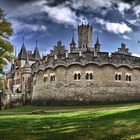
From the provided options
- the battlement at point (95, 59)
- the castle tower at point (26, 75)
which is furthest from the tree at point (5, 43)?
the castle tower at point (26, 75)

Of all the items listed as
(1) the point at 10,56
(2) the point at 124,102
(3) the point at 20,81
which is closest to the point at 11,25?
(1) the point at 10,56

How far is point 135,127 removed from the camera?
19.5 metres

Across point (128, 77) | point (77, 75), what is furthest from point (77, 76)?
point (128, 77)

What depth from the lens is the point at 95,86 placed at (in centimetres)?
4534

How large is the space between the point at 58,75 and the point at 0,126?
25109 millimetres

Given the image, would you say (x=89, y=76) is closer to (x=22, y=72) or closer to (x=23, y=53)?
(x=22, y=72)

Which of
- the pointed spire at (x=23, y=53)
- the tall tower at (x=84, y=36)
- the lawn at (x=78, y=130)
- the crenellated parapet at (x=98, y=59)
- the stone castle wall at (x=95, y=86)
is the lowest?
the lawn at (x=78, y=130)

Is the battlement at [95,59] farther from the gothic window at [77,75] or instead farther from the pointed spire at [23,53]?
the pointed spire at [23,53]

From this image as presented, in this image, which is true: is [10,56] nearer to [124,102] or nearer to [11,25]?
[11,25]

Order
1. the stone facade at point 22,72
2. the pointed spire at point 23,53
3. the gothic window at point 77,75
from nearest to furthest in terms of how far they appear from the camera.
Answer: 1. the gothic window at point 77,75
2. the stone facade at point 22,72
3. the pointed spire at point 23,53

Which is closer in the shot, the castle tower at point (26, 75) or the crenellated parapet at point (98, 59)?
the crenellated parapet at point (98, 59)

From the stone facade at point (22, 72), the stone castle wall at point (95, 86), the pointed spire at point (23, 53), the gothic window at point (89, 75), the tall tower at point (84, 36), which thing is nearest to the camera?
the stone castle wall at point (95, 86)

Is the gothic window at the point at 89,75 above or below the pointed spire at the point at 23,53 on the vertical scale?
below

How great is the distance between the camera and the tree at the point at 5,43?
3647 cm
